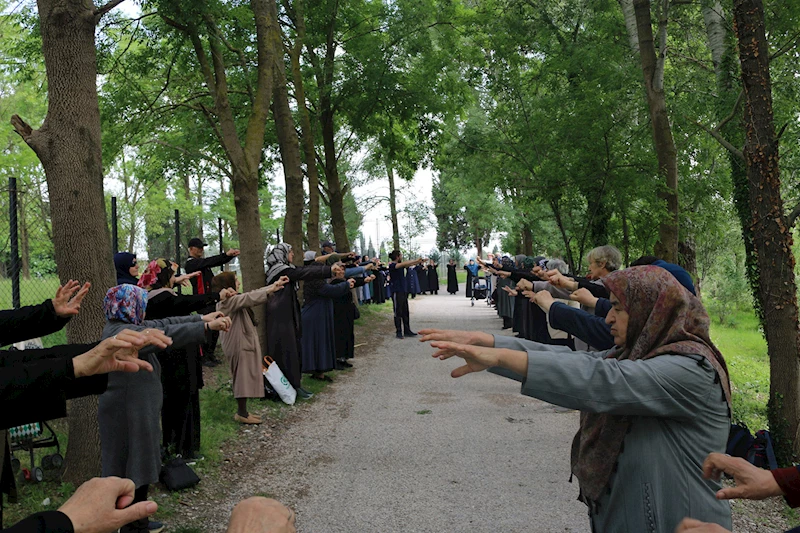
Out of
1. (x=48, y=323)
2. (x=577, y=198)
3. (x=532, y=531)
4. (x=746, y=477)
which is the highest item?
(x=577, y=198)

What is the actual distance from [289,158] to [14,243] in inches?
233

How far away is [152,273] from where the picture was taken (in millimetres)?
6781

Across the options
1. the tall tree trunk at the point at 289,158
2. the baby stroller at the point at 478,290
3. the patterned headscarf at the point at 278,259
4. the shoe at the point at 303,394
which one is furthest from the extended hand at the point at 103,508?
the baby stroller at the point at 478,290

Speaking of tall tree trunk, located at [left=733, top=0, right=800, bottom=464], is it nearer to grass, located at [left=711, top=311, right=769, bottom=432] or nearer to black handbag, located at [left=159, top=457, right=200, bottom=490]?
grass, located at [left=711, top=311, right=769, bottom=432]

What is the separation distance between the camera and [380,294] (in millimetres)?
31188

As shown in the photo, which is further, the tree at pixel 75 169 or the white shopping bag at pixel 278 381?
the white shopping bag at pixel 278 381

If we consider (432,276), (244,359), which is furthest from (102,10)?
(432,276)

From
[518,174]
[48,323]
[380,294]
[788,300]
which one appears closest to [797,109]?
[788,300]

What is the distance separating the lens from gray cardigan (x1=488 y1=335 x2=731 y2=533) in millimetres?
2369

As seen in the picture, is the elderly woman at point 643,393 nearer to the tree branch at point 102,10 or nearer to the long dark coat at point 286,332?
the tree branch at point 102,10

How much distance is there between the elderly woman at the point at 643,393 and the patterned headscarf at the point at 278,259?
7501 mm

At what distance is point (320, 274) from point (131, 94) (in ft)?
25.1

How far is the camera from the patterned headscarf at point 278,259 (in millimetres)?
9906

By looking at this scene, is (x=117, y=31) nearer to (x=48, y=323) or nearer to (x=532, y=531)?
(x=48, y=323)
